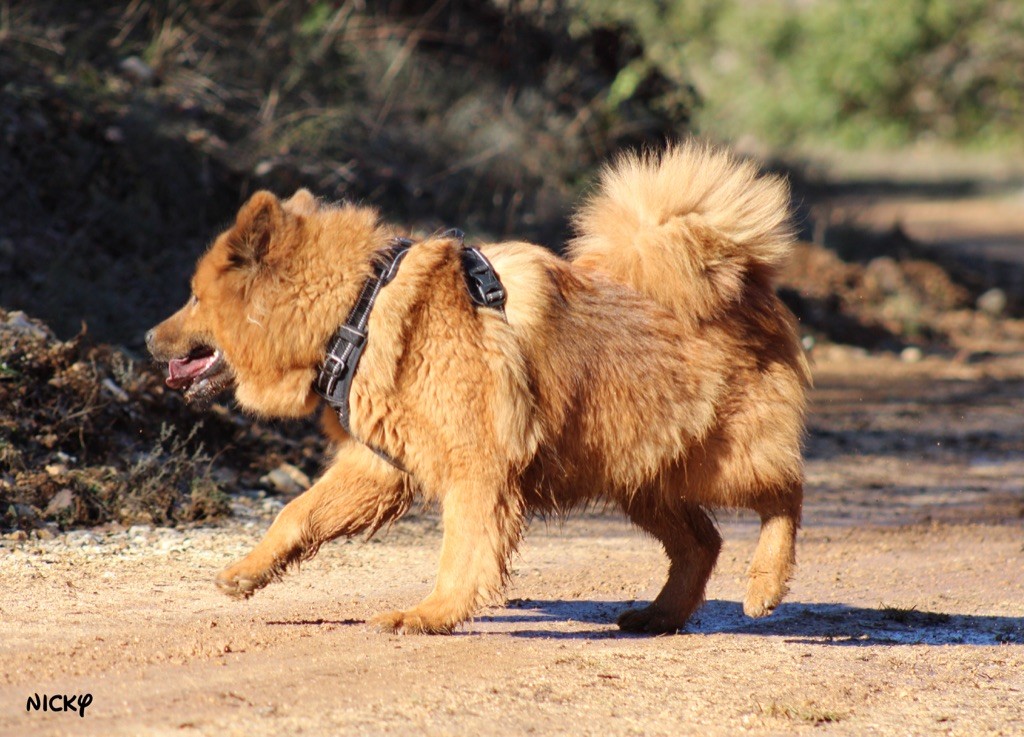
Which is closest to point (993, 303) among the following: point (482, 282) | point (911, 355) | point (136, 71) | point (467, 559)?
point (911, 355)

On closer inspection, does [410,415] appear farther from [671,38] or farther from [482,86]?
[671,38]

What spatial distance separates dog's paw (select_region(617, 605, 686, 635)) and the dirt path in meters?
0.11

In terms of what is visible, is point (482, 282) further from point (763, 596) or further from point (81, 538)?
point (81, 538)

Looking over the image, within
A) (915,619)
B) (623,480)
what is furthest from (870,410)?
(623,480)

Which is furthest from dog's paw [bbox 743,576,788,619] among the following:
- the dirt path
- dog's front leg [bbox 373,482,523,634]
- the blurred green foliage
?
the blurred green foliage

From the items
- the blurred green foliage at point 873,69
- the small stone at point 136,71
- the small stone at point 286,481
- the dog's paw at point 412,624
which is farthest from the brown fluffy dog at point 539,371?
the blurred green foliage at point 873,69

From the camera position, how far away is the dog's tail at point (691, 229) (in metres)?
5.30

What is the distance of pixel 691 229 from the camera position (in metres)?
5.35

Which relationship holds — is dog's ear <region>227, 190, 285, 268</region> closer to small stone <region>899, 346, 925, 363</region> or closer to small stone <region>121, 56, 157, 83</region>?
small stone <region>121, 56, 157, 83</region>

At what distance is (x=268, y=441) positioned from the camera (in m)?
8.07

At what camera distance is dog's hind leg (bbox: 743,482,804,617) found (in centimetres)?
520

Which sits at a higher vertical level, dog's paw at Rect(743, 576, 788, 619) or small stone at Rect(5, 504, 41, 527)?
dog's paw at Rect(743, 576, 788, 619)

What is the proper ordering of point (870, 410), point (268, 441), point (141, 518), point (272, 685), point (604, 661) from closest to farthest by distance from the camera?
1. point (272, 685)
2. point (604, 661)
3. point (141, 518)
4. point (268, 441)
5. point (870, 410)

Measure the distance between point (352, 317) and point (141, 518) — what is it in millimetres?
2489
